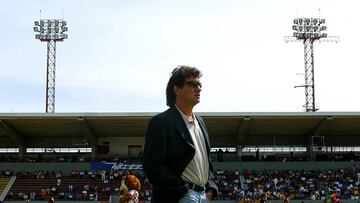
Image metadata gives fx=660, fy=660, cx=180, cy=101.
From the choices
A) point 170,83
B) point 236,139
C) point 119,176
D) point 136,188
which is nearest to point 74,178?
point 119,176

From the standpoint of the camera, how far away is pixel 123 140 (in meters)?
52.3

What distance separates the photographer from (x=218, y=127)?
5075cm

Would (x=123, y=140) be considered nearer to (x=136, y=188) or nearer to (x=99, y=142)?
(x=99, y=142)

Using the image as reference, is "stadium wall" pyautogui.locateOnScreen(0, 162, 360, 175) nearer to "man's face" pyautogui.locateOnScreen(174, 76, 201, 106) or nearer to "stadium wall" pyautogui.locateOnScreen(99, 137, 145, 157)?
"stadium wall" pyautogui.locateOnScreen(99, 137, 145, 157)

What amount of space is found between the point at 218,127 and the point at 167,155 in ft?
151

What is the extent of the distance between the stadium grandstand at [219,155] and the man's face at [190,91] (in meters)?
35.7

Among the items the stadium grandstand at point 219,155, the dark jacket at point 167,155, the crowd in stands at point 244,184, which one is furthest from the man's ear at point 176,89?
the crowd in stands at point 244,184

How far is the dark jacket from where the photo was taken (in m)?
4.72

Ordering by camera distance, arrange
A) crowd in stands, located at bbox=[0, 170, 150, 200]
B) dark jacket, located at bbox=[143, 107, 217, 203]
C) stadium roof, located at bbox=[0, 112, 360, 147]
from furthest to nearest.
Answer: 1. stadium roof, located at bbox=[0, 112, 360, 147]
2. crowd in stands, located at bbox=[0, 170, 150, 200]
3. dark jacket, located at bbox=[143, 107, 217, 203]

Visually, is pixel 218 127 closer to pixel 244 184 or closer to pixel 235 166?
pixel 235 166

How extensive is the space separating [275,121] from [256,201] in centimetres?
1016

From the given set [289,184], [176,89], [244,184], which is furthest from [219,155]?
[176,89]

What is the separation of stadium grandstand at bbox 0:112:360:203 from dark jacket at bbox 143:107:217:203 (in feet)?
117

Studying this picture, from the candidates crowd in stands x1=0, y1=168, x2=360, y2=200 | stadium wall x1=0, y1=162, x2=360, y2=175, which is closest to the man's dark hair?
crowd in stands x1=0, y1=168, x2=360, y2=200
